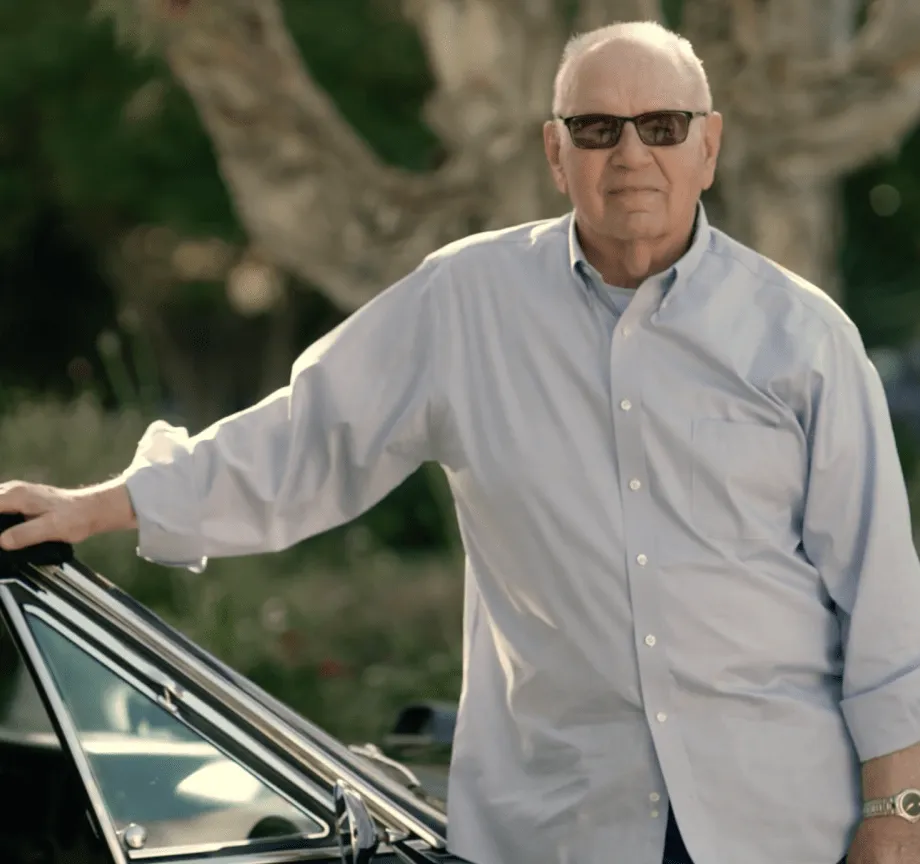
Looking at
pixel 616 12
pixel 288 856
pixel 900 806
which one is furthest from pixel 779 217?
pixel 288 856

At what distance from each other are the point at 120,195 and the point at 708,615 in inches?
497

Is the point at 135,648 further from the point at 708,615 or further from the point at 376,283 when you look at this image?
the point at 376,283

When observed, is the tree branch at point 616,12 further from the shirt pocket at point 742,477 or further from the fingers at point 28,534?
the fingers at point 28,534

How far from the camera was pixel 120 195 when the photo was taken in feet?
47.9

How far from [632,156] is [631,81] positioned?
11 centimetres

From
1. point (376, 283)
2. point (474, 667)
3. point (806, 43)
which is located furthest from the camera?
point (376, 283)

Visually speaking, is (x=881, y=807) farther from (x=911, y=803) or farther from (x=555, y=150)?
(x=555, y=150)

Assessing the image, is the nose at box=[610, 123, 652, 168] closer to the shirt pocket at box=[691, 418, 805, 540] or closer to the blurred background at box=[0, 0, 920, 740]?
the shirt pocket at box=[691, 418, 805, 540]

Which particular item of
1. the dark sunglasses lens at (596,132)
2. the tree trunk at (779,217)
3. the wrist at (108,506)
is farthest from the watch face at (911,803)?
the tree trunk at (779,217)

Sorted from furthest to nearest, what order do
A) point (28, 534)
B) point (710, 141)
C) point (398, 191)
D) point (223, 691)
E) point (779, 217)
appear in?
point (398, 191)
point (779, 217)
point (710, 141)
point (223, 691)
point (28, 534)

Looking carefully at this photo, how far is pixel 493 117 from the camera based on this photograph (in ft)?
26.0

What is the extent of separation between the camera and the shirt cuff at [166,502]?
258cm

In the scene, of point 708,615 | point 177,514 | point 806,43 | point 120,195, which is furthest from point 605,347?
point 120,195

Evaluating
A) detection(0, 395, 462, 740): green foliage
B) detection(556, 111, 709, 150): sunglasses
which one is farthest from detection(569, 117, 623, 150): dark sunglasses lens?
detection(0, 395, 462, 740): green foliage
